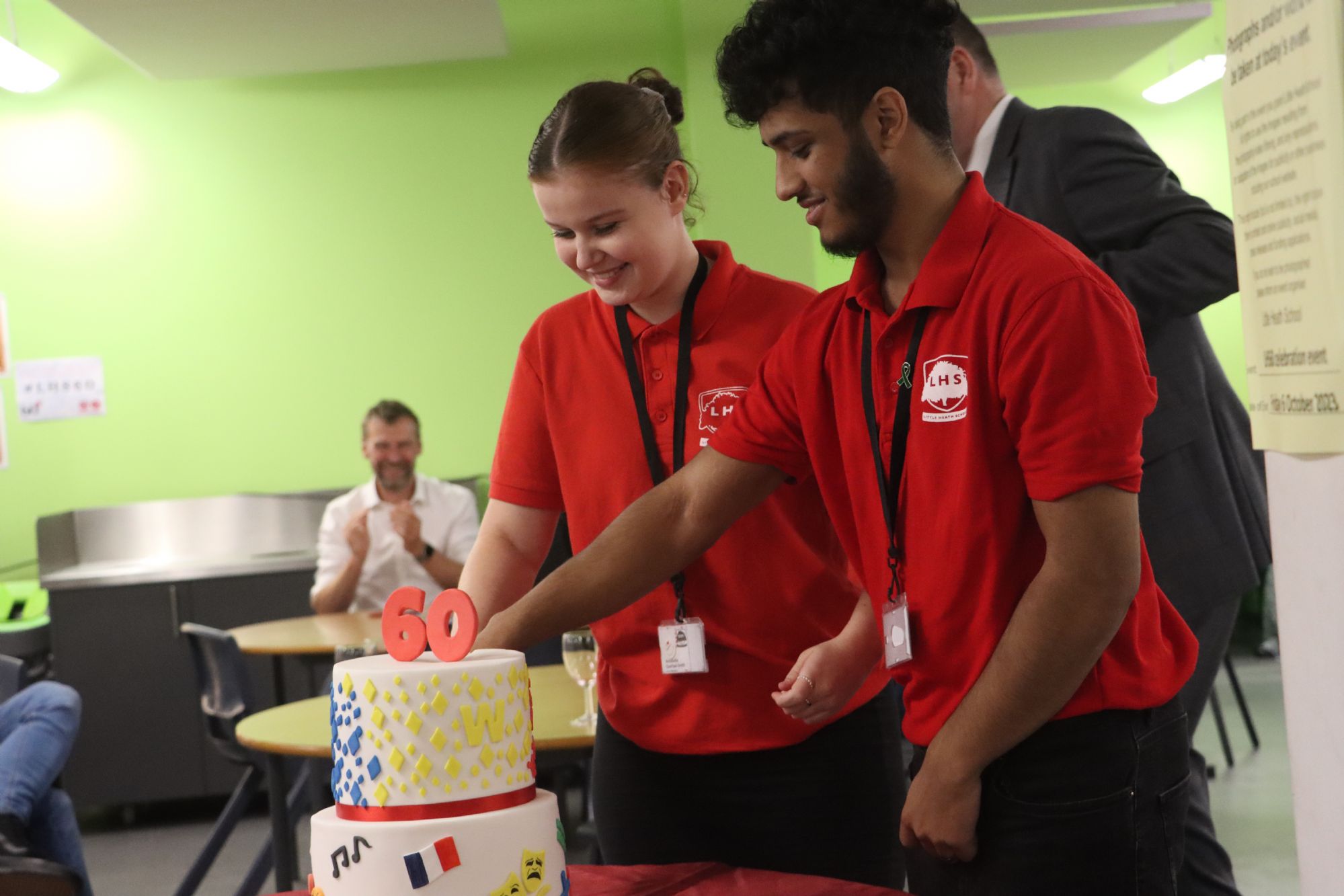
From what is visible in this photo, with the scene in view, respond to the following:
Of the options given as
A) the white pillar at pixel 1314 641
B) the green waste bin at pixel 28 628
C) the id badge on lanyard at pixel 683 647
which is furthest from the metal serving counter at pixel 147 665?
the white pillar at pixel 1314 641

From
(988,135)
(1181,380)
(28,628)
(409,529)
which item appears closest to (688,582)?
(1181,380)

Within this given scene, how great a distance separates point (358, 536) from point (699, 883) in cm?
348

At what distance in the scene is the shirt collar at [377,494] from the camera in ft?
15.7

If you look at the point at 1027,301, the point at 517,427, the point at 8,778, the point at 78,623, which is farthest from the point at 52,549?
the point at 1027,301

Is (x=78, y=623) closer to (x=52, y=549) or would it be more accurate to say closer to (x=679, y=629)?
(x=52, y=549)

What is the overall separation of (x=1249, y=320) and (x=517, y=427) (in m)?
1.00

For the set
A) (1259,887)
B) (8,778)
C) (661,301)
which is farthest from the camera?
(1259,887)

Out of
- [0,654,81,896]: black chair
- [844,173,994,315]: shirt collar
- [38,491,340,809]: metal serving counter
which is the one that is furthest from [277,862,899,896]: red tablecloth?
[38,491,340,809]: metal serving counter

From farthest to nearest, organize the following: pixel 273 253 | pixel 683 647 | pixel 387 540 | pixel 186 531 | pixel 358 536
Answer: pixel 273 253 < pixel 186 531 < pixel 387 540 < pixel 358 536 < pixel 683 647

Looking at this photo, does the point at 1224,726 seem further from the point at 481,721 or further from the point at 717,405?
the point at 481,721

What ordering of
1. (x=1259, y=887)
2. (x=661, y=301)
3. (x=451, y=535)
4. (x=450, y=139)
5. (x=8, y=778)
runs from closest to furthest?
(x=661, y=301), (x=8, y=778), (x=1259, y=887), (x=451, y=535), (x=450, y=139)

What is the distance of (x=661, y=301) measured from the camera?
1624mm

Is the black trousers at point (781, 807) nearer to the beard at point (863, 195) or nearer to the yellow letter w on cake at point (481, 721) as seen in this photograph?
the yellow letter w on cake at point (481, 721)

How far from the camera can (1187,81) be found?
7.09 m
